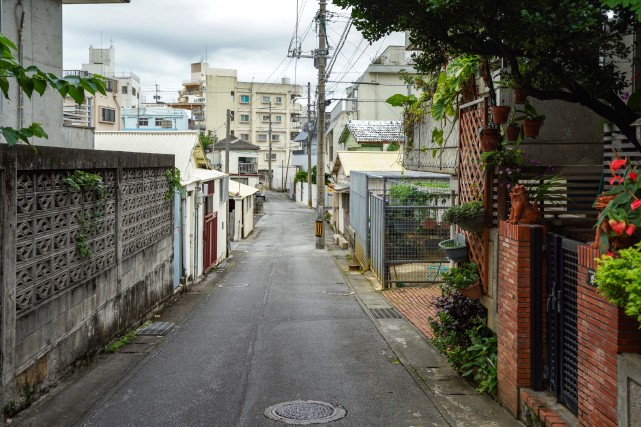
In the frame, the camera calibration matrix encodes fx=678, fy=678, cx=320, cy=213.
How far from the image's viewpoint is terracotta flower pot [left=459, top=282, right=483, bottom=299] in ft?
31.4

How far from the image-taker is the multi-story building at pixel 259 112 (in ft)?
284

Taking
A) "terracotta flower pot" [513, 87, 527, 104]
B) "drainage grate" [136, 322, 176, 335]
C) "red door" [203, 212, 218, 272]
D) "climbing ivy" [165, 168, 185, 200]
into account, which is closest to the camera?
"terracotta flower pot" [513, 87, 527, 104]

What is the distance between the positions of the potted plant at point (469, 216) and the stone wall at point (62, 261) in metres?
5.29

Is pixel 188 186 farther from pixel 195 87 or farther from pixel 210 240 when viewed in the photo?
pixel 195 87

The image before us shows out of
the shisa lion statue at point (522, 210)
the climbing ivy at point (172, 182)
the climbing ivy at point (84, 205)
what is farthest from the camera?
the climbing ivy at point (172, 182)

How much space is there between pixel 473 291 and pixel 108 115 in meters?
34.9

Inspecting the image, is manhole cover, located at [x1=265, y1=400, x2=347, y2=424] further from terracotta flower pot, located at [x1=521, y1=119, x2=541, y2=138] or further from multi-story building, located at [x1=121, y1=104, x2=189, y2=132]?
multi-story building, located at [x1=121, y1=104, x2=189, y2=132]

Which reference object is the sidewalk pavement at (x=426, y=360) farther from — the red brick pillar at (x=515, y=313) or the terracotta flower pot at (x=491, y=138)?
the terracotta flower pot at (x=491, y=138)

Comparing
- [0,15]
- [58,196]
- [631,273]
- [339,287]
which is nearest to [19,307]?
[58,196]

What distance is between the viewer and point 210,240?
24.4m

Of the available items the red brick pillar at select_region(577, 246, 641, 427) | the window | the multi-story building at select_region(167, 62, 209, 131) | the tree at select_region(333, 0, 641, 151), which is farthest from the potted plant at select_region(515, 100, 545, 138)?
the multi-story building at select_region(167, 62, 209, 131)

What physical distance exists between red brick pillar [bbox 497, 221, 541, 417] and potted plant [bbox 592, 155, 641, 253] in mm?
1963

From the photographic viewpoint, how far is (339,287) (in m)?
20.4

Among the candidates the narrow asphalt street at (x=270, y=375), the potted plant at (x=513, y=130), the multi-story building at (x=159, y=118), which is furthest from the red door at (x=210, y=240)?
the multi-story building at (x=159, y=118)
